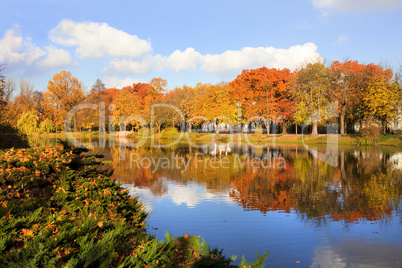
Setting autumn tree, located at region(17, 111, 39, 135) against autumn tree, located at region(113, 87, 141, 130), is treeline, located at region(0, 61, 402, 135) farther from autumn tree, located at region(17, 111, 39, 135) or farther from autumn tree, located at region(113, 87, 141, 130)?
autumn tree, located at region(113, 87, 141, 130)

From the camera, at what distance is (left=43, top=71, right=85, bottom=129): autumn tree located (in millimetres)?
72188

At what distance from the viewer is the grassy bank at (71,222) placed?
11.9ft

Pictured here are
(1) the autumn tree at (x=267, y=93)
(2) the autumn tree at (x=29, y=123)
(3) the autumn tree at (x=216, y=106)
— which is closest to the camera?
(1) the autumn tree at (x=267, y=93)

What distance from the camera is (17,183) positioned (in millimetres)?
6207

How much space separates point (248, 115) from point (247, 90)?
14.6 ft

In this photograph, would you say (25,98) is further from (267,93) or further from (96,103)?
(267,93)

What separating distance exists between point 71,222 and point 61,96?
74188 mm

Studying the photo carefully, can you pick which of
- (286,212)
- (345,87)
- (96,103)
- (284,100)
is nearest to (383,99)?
(345,87)

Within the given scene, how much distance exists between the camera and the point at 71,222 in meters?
5.43

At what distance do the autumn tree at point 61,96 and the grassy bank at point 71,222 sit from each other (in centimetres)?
6943

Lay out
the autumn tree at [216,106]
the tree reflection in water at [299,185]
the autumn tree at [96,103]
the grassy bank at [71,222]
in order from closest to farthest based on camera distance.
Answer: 1. the grassy bank at [71,222]
2. the tree reflection in water at [299,185]
3. the autumn tree at [216,106]
4. the autumn tree at [96,103]

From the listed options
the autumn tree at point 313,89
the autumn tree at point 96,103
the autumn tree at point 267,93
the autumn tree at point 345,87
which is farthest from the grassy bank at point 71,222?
the autumn tree at point 96,103

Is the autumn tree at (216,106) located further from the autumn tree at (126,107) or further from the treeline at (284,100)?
the autumn tree at (126,107)

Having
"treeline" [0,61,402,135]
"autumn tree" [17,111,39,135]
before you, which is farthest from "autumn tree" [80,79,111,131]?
"autumn tree" [17,111,39,135]
